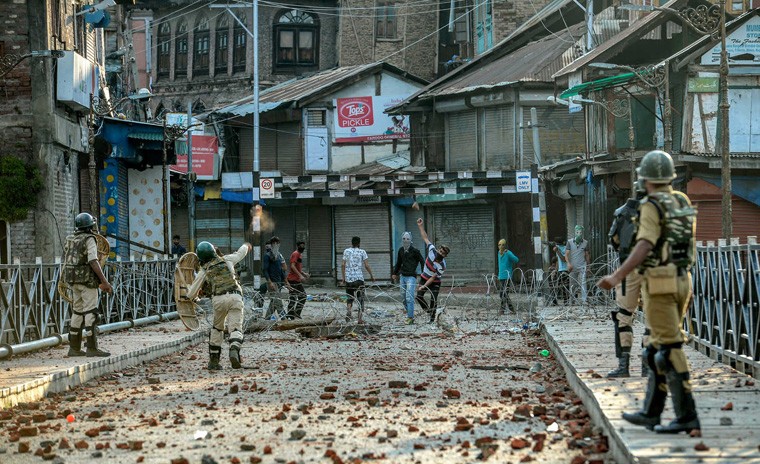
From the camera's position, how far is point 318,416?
10.4 m

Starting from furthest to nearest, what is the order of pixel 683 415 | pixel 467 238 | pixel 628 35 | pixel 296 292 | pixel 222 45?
pixel 222 45, pixel 467 238, pixel 628 35, pixel 296 292, pixel 683 415

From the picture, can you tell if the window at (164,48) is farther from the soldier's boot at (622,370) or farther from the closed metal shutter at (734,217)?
the soldier's boot at (622,370)

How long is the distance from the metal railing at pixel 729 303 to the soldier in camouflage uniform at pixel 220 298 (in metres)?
5.49

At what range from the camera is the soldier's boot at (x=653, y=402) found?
8.31 meters

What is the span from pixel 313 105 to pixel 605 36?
15.9 metres

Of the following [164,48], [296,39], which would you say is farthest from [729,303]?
[164,48]

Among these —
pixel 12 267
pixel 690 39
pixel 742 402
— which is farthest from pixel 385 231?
pixel 742 402

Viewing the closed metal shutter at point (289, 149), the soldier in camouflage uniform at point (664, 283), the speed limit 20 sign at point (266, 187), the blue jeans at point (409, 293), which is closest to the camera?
the soldier in camouflage uniform at point (664, 283)

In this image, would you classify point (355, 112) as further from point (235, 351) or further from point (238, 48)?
point (235, 351)

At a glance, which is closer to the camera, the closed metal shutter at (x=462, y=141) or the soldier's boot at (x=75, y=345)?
the soldier's boot at (x=75, y=345)

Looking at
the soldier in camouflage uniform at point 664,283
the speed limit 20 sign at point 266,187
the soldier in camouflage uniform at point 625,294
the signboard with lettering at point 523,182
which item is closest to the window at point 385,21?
the speed limit 20 sign at point 266,187

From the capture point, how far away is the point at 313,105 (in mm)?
52000

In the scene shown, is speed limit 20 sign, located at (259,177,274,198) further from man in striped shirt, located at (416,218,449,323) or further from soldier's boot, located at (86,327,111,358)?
soldier's boot, located at (86,327,111,358)

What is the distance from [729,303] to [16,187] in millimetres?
16034
